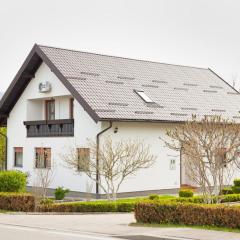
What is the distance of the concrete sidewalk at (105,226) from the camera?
14277 millimetres

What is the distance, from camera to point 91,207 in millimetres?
23062

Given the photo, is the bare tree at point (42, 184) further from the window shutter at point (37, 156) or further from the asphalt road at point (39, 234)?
the asphalt road at point (39, 234)

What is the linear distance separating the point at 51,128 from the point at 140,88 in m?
5.16

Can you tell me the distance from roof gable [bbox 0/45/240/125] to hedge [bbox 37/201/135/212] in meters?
5.37

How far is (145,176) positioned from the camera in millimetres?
30141

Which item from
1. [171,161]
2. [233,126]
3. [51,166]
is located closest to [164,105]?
[171,161]

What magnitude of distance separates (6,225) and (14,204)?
4944 millimetres

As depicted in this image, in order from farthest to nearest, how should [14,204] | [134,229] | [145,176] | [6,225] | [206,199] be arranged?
[145,176] < [14,204] < [206,199] < [6,225] < [134,229]

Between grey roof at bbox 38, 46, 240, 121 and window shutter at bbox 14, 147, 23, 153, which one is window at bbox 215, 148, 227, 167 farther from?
window shutter at bbox 14, 147, 23, 153

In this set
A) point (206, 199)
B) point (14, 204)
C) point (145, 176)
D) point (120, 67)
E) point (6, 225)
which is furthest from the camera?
point (120, 67)

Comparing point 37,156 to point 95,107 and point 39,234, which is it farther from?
point 39,234

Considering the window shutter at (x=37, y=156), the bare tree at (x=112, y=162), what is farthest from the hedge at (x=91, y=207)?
the window shutter at (x=37, y=156)

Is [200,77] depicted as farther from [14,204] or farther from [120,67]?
[14,204]

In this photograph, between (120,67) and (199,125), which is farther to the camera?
(120,67)
